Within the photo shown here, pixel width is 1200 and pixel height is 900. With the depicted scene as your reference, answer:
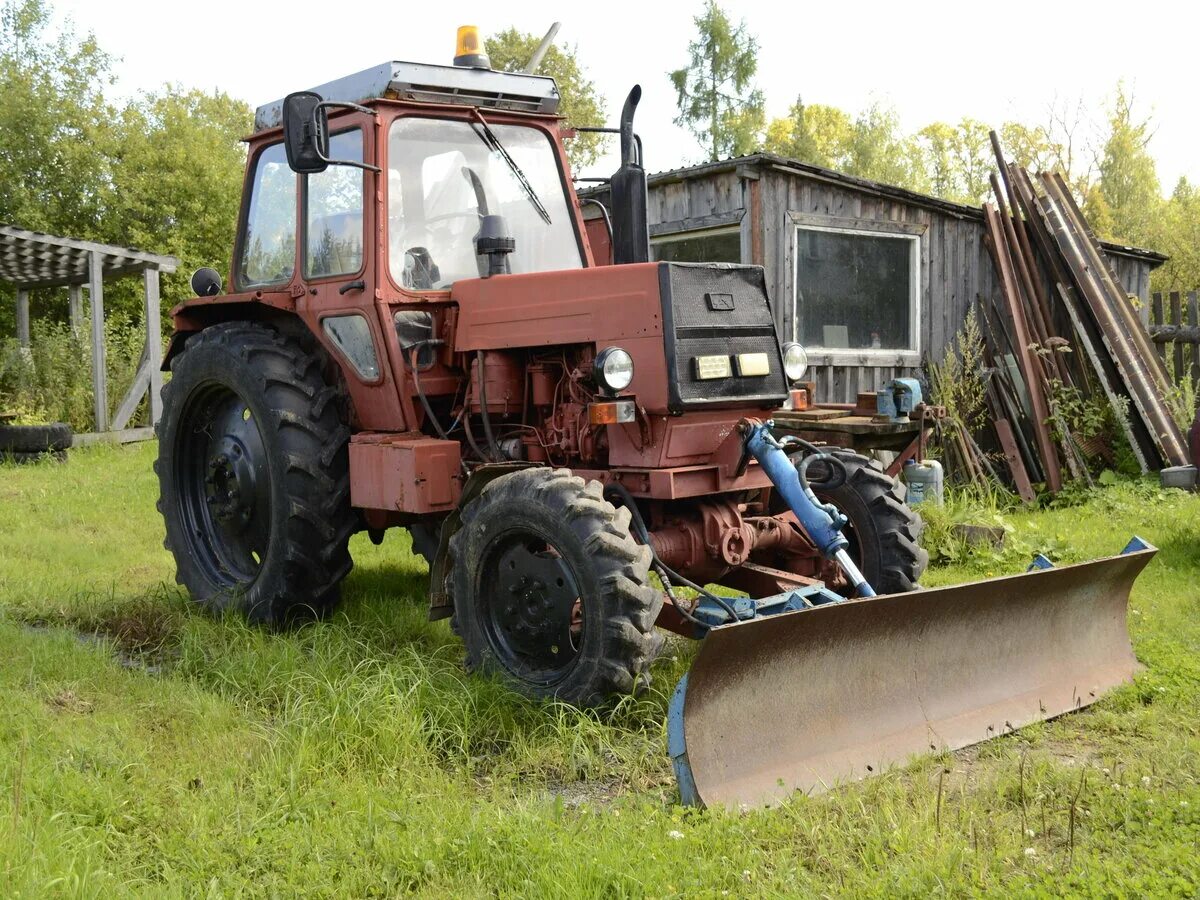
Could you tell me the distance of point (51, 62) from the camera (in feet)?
81.0

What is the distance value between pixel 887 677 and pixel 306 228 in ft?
10.9

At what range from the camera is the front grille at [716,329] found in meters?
4.35

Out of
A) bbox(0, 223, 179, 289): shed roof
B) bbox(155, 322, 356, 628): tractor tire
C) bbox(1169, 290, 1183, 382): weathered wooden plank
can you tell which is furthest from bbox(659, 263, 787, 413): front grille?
bbox(0, 223, 179, 289): shed roof

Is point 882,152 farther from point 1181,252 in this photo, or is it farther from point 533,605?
point 533,605

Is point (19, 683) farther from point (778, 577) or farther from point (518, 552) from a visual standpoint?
point (778, 577)

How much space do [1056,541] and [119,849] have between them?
228 inches

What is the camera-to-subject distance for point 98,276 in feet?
43.5

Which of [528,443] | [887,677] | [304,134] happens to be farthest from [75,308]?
[887,677]

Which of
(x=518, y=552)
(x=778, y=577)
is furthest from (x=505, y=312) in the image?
(x=778, y=577)

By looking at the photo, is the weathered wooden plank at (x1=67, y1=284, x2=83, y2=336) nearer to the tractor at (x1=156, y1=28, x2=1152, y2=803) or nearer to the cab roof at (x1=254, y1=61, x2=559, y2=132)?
the tractor at (x1=156, y1=28, x2=1152, y2=803)

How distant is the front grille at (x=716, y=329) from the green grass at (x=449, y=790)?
109 centimetres

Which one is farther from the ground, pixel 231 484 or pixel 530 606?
pixel 231 484

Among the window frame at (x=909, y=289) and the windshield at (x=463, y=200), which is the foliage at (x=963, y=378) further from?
the windshield at (x=463, y=200)

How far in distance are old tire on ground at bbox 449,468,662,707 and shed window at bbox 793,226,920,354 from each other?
18.6 ft
